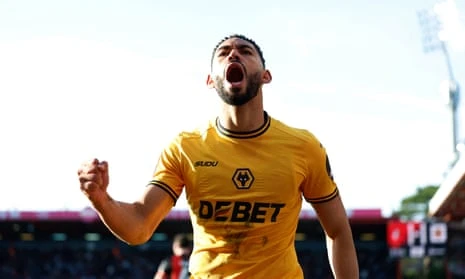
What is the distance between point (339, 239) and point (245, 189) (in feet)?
2.11

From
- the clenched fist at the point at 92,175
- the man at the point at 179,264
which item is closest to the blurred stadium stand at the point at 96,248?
the man at the point at 179,264

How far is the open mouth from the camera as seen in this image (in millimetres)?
3959

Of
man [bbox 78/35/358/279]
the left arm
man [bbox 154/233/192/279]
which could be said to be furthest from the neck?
man [bbox 154/233/192/279]

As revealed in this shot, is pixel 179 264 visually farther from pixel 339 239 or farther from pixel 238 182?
pixel 238 182

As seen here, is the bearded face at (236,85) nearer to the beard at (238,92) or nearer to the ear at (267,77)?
the beard at (238,92)

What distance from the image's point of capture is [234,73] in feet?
13.1

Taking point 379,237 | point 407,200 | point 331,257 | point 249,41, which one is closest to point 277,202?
point 331,257

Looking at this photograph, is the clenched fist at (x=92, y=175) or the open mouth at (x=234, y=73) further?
the open mouth at (x=234, y=73)

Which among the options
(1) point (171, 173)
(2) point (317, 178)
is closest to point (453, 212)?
(2) point (317, 178)

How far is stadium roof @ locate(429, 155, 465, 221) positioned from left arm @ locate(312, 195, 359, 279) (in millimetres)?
24893

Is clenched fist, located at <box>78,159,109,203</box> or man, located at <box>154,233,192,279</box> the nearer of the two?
clenched fist, located at <box>78,159,109,203</box>

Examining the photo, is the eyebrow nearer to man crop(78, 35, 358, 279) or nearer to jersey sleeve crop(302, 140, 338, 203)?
man crop(78, 35, 358, 279)

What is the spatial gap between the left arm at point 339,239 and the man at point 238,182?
4 cm

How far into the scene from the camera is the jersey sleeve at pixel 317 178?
4.23 m
